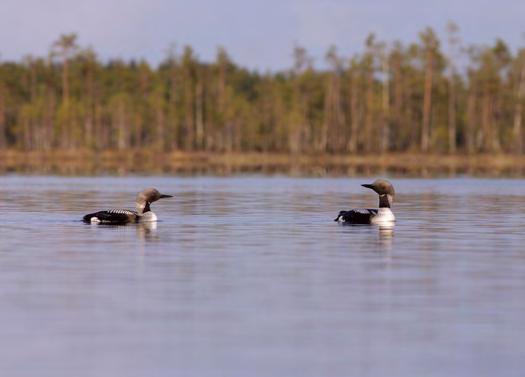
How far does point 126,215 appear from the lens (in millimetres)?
30281

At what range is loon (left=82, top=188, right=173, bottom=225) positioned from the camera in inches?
1179

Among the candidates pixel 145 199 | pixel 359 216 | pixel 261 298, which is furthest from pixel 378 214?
pixel 261 298

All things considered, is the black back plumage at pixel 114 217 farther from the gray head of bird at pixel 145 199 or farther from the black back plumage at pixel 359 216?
the black back plumage at pixel 359 216

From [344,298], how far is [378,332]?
261 cm

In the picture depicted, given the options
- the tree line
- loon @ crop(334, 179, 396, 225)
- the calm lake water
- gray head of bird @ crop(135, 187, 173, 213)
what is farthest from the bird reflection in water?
the tree line

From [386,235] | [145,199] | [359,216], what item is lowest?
[386,235]

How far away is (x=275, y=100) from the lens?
181 meters

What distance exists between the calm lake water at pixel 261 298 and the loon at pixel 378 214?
54cm

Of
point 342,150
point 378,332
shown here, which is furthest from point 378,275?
point 342,150

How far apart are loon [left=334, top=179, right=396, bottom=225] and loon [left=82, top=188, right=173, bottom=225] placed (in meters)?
4.72

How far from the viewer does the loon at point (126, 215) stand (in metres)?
30.0

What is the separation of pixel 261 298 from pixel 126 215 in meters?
14.4

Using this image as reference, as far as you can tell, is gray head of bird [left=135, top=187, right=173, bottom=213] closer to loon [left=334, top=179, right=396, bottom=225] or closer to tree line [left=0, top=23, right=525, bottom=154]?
loon [left=334, top=179, right=396, bottom=225]

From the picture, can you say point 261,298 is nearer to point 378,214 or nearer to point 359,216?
point 378,214
